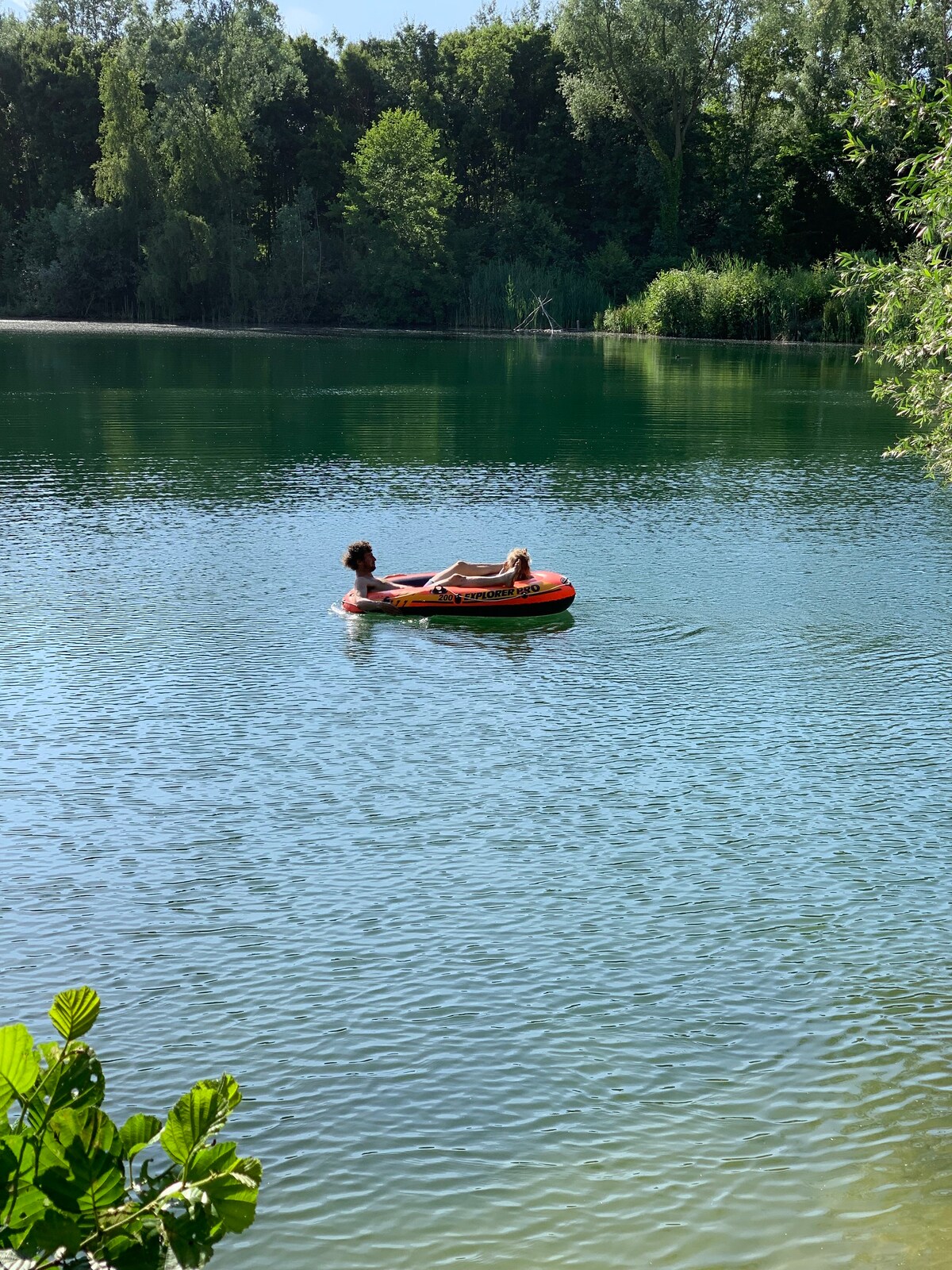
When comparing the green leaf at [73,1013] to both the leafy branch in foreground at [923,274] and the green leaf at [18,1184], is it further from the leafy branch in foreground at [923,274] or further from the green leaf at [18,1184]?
the leafy branch in foreground at [923,274]

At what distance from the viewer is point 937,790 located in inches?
400

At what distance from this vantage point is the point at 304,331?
6794 centimetres

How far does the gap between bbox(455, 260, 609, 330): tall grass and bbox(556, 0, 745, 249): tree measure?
6058mm

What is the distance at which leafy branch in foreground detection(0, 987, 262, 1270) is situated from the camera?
2.73 m

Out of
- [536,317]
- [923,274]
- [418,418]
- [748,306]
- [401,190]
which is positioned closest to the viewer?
[923,274]

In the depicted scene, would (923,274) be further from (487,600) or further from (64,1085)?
(64,1085)

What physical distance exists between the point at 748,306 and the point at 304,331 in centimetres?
2229

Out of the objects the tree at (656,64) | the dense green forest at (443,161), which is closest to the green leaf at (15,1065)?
the dense green forest at (443,161)

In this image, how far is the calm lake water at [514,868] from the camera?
5.55 metres

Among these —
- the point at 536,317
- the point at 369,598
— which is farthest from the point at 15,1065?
the point at 536,317

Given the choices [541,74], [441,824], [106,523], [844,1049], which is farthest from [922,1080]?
[541,74]

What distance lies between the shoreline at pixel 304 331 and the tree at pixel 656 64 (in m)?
10.5

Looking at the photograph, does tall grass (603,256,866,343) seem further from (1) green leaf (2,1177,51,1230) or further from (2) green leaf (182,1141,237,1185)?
(1) green leaf (2,1177,51,1230)

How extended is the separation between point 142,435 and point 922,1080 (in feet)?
82.7
